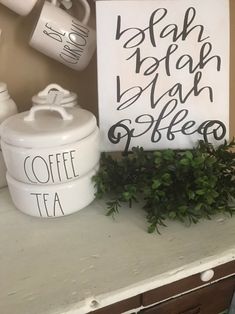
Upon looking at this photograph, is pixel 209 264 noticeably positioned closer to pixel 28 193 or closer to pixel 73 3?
pixel 28 193

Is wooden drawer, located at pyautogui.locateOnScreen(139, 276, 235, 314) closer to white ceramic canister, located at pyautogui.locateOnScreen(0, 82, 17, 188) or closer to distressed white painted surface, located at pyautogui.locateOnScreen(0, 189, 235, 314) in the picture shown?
distressed white painted surface, located at pyautogui.locateOnScreen(0, 189, 235, 314)

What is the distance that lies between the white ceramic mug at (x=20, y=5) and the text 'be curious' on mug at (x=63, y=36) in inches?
1.0

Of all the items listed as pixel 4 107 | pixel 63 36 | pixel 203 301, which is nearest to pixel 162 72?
pixel 63 36

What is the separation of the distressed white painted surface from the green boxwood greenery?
1.1 inches

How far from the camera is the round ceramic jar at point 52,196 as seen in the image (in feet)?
2.38

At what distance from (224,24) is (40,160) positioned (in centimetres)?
42

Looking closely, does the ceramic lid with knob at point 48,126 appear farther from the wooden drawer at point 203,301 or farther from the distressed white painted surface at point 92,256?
the wooden drawer at point 203,301

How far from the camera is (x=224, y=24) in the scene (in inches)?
31.3

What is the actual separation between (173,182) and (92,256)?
0.19 metres

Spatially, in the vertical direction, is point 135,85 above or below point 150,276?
above

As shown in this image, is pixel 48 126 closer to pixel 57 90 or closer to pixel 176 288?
pixel 57 90

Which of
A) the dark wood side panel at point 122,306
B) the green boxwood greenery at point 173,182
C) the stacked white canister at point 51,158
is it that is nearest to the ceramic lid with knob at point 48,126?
the stacked white canister at point 51,158

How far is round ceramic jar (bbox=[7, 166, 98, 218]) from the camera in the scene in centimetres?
73

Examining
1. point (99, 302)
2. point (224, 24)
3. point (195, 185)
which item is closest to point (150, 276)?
point (99, 302)
